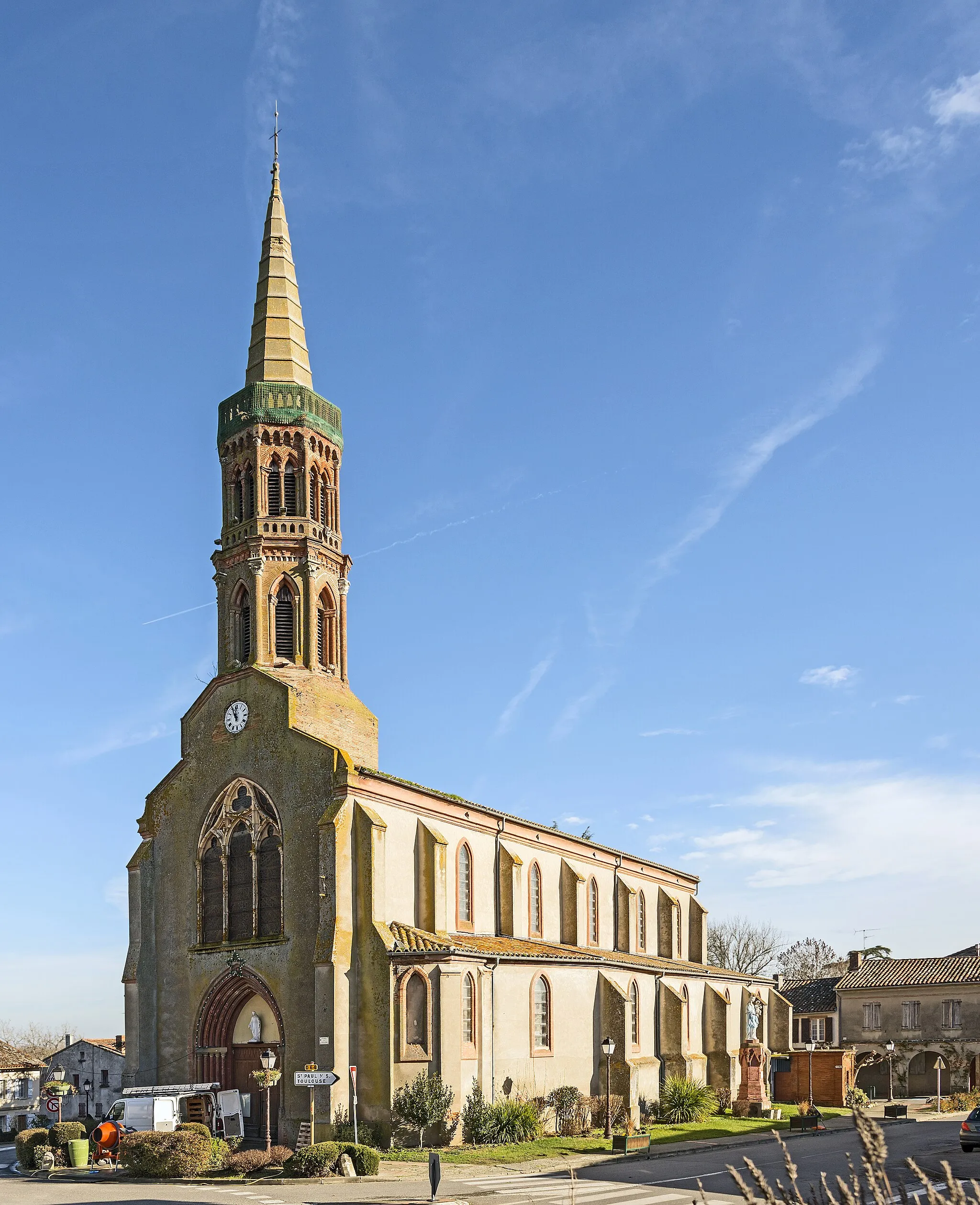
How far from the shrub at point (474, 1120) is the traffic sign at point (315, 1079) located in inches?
156

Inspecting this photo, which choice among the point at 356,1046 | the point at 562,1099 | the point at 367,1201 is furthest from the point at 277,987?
the point at 367,1201

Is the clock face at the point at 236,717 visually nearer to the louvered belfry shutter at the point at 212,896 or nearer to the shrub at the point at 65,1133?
the louvered belfry shutter at the point at 212,896

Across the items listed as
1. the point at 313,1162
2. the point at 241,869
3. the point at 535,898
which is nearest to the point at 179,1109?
the point at 241,869

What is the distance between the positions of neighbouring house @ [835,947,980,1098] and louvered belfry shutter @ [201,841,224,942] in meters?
39.6

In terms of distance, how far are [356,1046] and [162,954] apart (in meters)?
9.99

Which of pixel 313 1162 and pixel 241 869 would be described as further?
pixel 241 869

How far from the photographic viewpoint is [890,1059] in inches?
2677

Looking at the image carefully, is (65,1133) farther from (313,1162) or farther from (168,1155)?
(313,1162)

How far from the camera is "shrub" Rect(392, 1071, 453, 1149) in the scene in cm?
3519

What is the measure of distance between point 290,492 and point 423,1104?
2257 centimetres

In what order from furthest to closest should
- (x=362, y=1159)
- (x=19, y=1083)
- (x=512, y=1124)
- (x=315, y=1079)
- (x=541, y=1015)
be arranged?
1. (x=19, y=1083)
2. (x=541, y=1015)
3. (x=512, y=1124)
4. (x=315, y=1079)
5. (x=362, y=1159)

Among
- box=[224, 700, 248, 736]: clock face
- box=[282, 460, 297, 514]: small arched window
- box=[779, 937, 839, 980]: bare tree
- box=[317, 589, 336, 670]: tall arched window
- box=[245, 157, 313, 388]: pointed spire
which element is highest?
box=[245, 157, 313, 388]: pointed spire

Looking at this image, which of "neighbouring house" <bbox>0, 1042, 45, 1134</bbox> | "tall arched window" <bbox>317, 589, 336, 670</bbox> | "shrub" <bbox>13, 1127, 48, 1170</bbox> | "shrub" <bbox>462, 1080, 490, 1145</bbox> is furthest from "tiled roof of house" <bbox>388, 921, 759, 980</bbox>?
"neighbouring house" <bbox>0, 1042, 45, 1134</bbox>

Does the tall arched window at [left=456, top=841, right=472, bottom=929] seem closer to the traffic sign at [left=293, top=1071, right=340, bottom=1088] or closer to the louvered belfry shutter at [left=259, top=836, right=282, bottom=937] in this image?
the louvered belfry shutter at [left=259, top=836, right=282, bottom=937]
